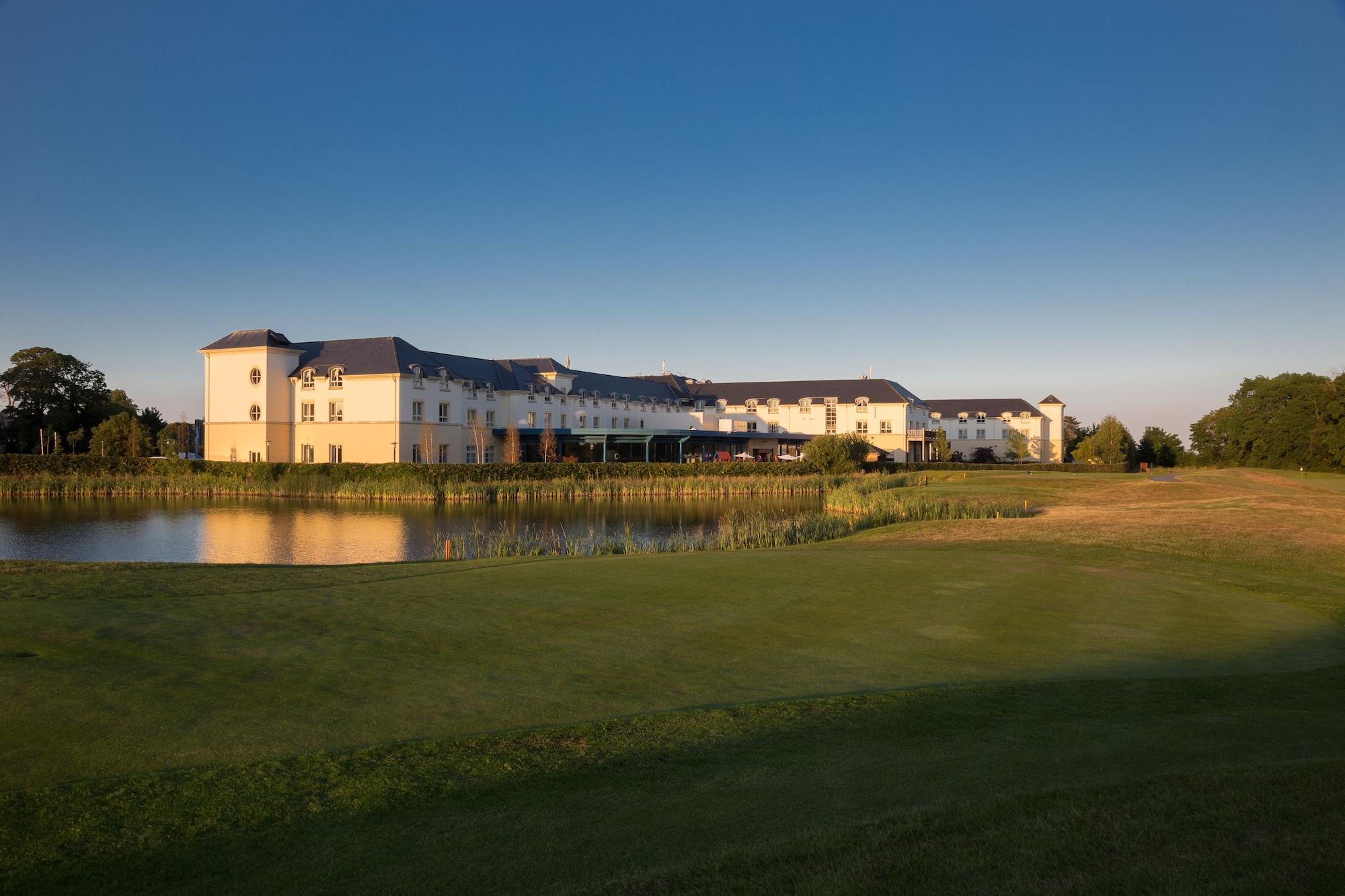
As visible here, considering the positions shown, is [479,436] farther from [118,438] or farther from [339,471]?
[118,438]

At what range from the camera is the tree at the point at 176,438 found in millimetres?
60656

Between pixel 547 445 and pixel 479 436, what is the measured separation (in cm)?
428

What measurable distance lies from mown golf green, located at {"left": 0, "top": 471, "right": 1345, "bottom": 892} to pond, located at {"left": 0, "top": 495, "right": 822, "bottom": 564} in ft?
37.3

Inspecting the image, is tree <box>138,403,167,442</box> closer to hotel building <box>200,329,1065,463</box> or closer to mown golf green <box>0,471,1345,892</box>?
hotel building <box>200,329,1065,463</box>

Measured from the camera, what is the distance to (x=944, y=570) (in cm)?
1281

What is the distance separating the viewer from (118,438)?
55188 mm

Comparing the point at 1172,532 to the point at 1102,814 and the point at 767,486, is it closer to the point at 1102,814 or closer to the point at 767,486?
the point at 1102,814

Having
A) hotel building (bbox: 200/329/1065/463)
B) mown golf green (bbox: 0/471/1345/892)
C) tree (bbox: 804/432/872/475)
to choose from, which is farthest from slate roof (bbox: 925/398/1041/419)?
mown golf green (bbox: 0/471/1345/892)

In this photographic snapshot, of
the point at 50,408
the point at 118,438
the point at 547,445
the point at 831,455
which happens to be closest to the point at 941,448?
the point at 831,455

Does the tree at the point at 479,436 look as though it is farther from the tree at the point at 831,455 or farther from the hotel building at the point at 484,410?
the tree at the point at 831,455

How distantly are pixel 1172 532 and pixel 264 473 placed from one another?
40.3 meters

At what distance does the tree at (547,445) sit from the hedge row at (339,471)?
32.1 ft

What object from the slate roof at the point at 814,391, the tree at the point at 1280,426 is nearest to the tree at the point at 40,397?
the slate roof at the point at 814,391

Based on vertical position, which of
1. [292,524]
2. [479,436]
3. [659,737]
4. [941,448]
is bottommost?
[292,524]
